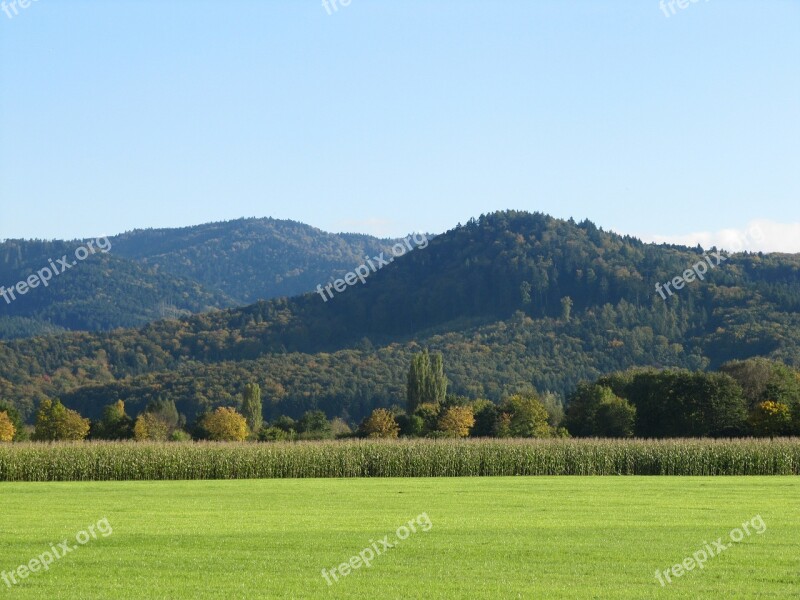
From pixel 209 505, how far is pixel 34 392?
13268 centimetres

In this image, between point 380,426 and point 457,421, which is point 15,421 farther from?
point 457,421

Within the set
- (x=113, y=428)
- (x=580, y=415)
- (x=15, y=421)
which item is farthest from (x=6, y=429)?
(x=580, y=415)

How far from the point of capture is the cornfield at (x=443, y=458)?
53031 mm

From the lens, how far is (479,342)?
17088 cm

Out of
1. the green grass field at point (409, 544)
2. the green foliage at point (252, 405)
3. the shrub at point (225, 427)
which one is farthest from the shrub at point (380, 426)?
the green grass field at point (409, 544)

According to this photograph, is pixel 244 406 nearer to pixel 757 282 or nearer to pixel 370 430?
pixel 370 430

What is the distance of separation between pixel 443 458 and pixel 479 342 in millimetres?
116869

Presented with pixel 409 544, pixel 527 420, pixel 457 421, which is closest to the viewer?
pixel 409 544

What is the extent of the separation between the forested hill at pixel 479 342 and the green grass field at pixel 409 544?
10539 centimetres

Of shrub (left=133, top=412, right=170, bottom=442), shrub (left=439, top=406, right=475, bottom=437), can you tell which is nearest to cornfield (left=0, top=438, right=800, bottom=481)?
shrub (left=439, top=406, right=475, bottom=437)

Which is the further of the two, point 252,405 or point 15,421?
point 252,405

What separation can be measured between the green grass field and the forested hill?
4149 inches

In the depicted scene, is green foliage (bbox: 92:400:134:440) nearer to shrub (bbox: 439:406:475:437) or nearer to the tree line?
the tree line

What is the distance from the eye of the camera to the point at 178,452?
5316cm
